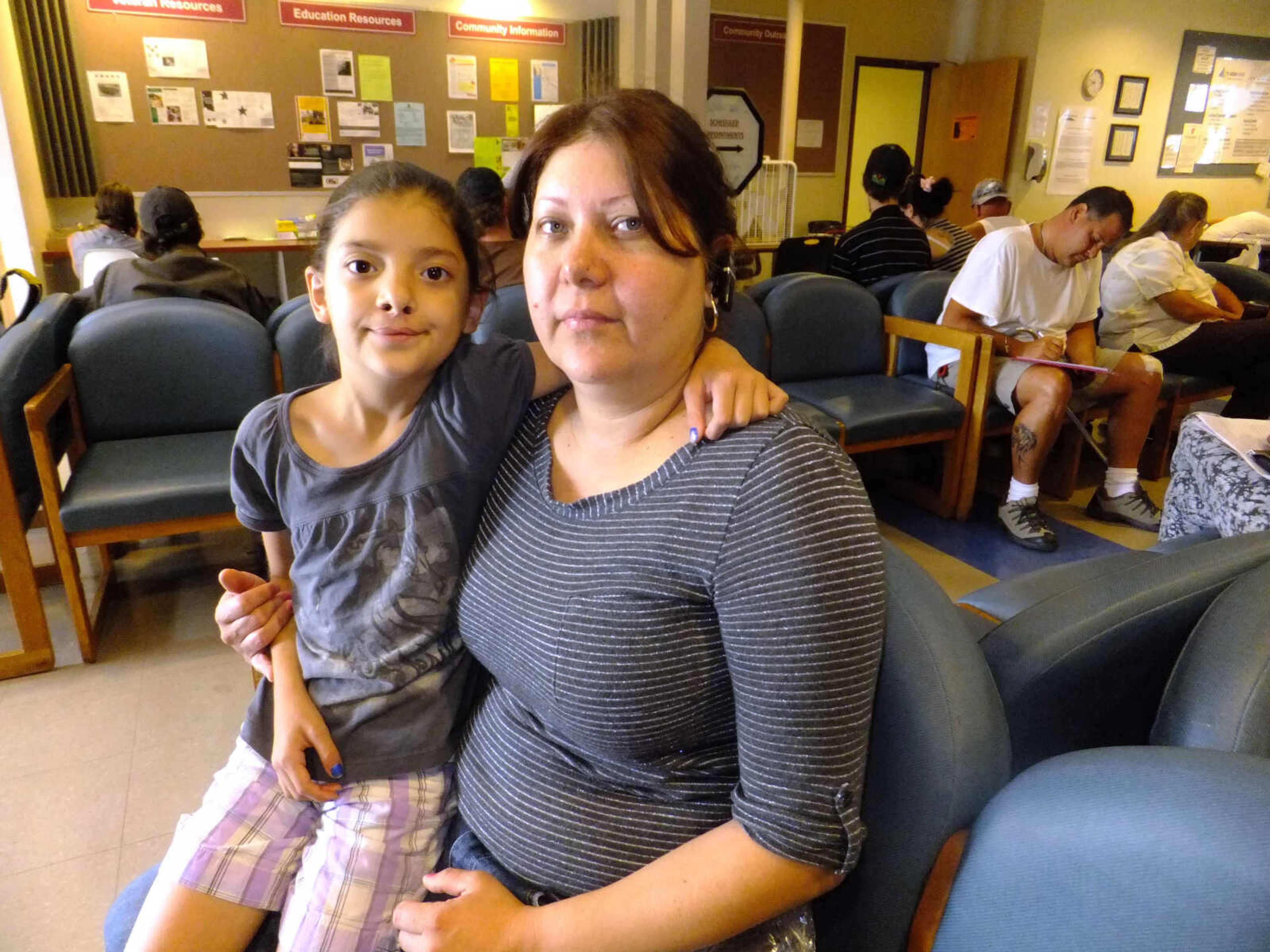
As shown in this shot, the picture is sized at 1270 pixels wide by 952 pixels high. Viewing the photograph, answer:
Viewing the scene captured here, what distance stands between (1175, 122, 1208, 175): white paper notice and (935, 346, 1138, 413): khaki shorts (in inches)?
235

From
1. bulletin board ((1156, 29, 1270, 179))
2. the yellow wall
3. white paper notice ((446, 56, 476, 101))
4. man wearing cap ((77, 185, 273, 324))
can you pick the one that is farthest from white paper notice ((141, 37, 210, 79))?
bulletin board ((1156, 29, 1270, 179))

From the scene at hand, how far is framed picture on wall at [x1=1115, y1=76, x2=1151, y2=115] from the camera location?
7.36 m

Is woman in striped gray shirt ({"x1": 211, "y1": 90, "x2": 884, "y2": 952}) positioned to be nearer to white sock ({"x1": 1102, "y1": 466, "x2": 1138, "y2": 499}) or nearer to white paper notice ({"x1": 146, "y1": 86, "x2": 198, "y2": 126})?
white sock ({"x1": 1102, "y1": 466, "x2": 1138, "y2": 499})

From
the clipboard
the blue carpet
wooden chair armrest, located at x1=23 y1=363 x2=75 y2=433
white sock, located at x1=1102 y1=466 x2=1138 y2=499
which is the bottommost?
the blue carpet

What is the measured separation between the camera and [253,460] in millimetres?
1105

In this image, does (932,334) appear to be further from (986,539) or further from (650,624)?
(650,624)

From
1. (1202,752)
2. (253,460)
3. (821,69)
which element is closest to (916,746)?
(1202,752)

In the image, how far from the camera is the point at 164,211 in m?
3.04

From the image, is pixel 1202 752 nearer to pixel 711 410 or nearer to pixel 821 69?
pixel 711 410

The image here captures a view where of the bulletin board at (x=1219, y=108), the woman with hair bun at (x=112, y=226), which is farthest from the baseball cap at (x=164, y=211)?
the bulletin board at (x=1219, y=108)

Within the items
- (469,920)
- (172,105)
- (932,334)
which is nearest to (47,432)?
(469,920)

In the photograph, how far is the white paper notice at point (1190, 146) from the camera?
7918 mm

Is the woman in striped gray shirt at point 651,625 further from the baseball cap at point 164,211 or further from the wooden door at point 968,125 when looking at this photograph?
the wooden door at point 968,125

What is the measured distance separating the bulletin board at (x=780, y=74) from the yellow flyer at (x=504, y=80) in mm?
1603
